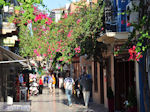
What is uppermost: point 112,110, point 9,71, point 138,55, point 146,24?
point 146,24

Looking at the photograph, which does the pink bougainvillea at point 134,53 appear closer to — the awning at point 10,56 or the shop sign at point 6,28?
the awning at point 10,56

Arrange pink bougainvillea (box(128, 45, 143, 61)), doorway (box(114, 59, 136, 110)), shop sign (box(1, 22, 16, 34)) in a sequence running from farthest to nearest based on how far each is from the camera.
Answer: shop sign (box(1, 22, 16, 34)) → doorway (box(114, 59, 136, 110)) → pink bougainvillea (box(128, 45, 143, 61))

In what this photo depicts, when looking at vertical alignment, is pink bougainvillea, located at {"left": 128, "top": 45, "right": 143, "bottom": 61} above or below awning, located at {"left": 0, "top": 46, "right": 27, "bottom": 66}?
above

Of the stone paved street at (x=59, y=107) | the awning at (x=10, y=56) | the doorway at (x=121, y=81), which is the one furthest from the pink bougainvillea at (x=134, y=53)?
the stone paved street at (x=59, y=107)

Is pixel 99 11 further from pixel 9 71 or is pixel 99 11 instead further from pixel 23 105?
pixel 23 105

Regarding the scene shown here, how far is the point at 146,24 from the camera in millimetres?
9578

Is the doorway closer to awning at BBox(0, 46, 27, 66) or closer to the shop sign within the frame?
the shop sign

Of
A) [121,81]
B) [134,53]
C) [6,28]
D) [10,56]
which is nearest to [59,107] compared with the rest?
[121,81]

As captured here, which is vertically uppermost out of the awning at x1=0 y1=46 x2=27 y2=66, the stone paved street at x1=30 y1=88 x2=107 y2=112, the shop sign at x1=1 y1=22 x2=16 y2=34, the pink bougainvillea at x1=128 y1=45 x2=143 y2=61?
the shop sign at x1=1 y1=22 x2=16 y2=34

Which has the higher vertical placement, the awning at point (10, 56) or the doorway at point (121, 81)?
the awning at point (10, 56)

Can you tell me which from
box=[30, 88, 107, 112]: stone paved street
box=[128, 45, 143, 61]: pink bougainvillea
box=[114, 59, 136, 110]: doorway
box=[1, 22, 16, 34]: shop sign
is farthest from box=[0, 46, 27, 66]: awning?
box=[114, 59, 136, 110]: doorway

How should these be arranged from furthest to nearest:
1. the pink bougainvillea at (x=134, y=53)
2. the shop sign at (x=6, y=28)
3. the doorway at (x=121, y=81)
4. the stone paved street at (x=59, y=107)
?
the stone paved street at (x=59, y=107) → the shop sign at (x=6, y=28) → the doorway at (x=121, y=81) → the pink bougainvillea at (x=134, y=53)

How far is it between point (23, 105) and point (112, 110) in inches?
295

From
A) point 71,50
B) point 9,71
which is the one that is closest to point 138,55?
point 9,71
